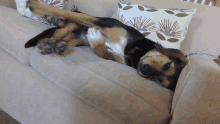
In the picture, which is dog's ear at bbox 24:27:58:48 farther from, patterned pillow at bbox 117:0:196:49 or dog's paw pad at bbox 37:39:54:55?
patterned pillow at bbox 117:0:196:49

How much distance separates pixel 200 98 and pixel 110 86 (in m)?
0.39

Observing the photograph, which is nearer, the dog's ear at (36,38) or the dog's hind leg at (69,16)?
the dog's ear at (36,38)

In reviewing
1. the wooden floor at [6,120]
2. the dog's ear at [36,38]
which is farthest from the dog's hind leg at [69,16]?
the wooden floor at [6,120]

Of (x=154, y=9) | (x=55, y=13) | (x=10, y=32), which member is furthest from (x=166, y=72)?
(x=10, y=32)

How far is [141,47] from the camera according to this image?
85cm

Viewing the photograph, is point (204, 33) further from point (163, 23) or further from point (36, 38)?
point (36, 38)

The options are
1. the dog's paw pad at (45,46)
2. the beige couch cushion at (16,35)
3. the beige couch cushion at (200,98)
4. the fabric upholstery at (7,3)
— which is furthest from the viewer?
the fabric upholstery at (7,3)

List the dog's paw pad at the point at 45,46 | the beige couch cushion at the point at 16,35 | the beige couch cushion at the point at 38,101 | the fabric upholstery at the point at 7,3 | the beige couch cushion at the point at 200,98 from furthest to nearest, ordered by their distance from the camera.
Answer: the fabric upholstery at the point at 7,3
the beige couch cushion at the point at 16,35
the dog's paw pad at the point at 45,46
the beige couch cushion at the point at 38,101
the beige couch cushion at the point at 200,98

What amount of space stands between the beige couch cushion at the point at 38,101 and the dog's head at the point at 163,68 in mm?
343

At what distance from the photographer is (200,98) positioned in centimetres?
50

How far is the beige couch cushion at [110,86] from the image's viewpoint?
0.57m

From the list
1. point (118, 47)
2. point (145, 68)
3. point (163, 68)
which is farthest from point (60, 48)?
point (163, 68)

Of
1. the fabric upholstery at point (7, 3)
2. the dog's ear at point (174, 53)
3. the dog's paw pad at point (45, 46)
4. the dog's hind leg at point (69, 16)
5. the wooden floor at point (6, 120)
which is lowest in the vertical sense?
the wooden floor at point (6, 120)

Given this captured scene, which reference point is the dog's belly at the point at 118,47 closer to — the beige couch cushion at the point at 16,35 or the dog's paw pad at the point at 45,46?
the dog's paw pad at the point at 45,46
